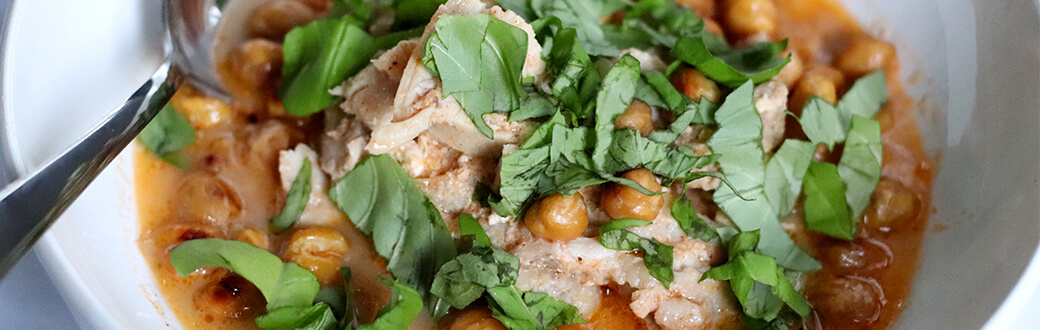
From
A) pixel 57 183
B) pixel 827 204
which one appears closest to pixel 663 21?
pixel 827 204

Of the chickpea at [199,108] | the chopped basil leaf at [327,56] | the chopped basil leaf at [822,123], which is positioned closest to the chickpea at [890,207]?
the chopped basil leaf at [822,123]

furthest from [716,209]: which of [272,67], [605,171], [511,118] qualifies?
[272,67]

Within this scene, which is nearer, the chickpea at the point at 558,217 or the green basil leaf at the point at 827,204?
the chickpea at the point at 558,217

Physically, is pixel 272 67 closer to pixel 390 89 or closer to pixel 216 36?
pixel 216 36

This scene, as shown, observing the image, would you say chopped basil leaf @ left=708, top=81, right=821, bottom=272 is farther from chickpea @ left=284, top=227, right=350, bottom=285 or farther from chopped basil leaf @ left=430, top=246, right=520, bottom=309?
chickpea @ left=284, top=227, right=350, bottom=285

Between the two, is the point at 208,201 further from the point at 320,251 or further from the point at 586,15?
the point at 586,15

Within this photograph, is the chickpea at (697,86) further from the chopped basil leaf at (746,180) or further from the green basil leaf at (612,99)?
the green basil leaf at (612,99)
